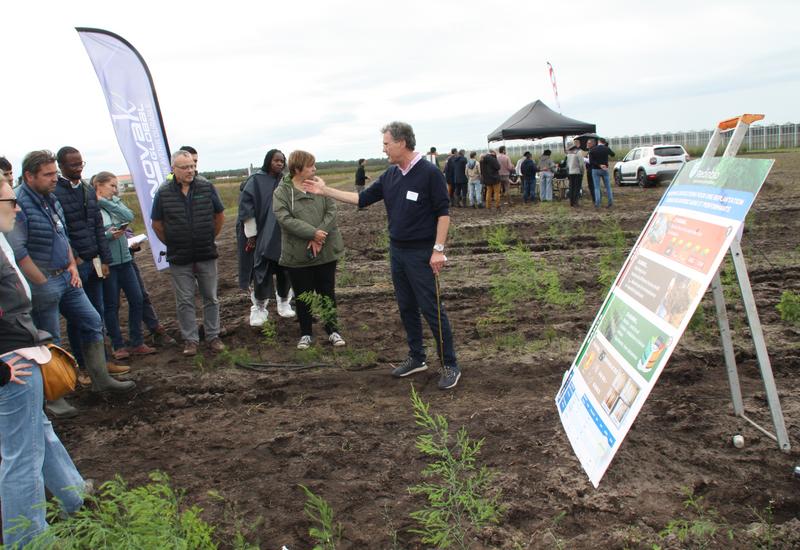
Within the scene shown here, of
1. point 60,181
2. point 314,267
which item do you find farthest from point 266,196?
point 60,181

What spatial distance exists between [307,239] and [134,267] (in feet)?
6.25

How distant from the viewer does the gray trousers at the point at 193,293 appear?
543 cm

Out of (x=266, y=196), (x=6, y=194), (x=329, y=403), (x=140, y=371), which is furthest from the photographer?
(x=266, y=196)

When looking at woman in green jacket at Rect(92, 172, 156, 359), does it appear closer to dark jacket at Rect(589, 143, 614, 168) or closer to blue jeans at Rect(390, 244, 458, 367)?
blue jeans at Rect(390, 244, 458, 367)

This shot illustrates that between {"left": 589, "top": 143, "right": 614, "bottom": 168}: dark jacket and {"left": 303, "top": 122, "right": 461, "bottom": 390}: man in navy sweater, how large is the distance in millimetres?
10997

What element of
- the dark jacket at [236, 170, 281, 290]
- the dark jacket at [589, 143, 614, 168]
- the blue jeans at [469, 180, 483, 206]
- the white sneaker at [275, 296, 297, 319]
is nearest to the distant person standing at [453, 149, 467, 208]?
the blue jeans at [469, 180, 483, 206]

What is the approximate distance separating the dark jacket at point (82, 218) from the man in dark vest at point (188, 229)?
1.58 feet

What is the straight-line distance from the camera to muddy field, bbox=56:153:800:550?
2.80m

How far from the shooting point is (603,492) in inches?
116

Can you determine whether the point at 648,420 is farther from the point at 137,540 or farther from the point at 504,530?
the point at 137,540

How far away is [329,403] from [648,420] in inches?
83.8

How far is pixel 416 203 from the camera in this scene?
416 centimetres

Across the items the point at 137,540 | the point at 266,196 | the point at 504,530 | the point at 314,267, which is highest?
the point at 266,196

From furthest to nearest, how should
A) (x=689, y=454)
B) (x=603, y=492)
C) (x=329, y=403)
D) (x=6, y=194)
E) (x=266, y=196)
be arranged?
(x=266, y=196) < (x=329, y=403) < (x=689, y=454) < (x=603, y=492) < (x=6, y=194)
